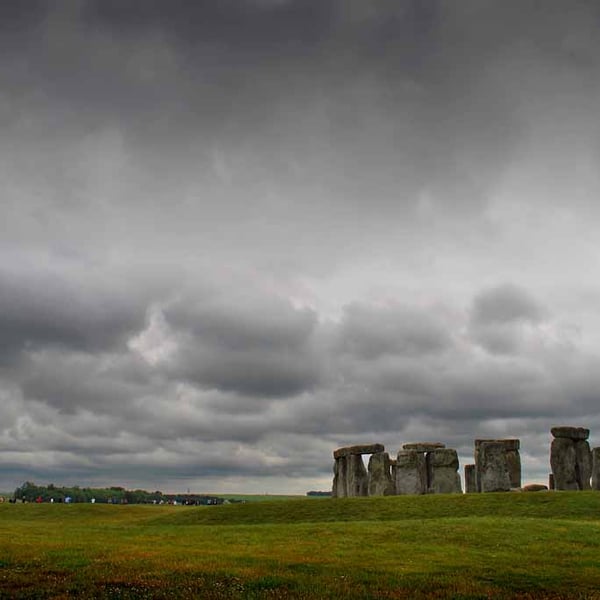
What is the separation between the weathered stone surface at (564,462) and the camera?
47.2 m

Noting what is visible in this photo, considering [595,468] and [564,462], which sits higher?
[564,462]

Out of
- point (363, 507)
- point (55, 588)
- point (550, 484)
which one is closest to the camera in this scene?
point (55, 588)

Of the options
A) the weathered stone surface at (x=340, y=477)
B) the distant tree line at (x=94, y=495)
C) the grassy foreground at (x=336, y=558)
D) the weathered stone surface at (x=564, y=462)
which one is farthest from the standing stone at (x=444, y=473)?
the distant tree line at (x=94, y=495)

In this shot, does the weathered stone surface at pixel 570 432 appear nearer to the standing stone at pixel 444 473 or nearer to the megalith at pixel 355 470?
the standing stone at pixel 444 473

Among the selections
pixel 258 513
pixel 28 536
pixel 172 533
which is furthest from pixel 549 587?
pixel 258 513

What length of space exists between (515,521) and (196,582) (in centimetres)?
1707

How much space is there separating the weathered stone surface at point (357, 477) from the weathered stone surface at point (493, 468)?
874 cm

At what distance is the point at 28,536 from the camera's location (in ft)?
93.4

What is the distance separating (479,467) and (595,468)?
7049 mm

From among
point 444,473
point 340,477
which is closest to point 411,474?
point 444,473

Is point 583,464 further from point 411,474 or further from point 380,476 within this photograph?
point 380,476

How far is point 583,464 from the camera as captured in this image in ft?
156

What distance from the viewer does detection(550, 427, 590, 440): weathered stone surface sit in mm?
47562

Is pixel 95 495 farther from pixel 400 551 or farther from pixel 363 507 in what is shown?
pixel 400 551
